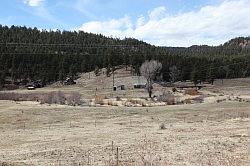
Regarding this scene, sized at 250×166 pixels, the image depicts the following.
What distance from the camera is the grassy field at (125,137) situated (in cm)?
2745

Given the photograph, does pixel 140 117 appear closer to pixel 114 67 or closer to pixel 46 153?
pixel 46 153

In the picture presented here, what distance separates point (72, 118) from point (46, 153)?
2570cm

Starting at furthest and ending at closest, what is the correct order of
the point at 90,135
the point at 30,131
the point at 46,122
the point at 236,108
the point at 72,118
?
the point at 236,108 → the point at 72,118 → the point at 46,122 → the point at 30,131 → the point at 90,135

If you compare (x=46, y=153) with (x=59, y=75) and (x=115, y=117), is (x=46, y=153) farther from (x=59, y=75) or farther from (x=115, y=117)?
(x=59, y=75)

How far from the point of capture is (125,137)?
37.5 m

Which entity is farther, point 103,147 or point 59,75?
point 59,75

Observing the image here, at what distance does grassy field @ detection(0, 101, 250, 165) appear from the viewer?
27.5 meters

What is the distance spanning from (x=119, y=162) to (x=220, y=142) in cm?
975

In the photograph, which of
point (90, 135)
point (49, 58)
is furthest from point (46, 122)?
point (49, 58)

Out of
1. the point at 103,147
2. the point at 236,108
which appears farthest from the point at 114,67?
the point at 103,147

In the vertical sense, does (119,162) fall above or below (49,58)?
below

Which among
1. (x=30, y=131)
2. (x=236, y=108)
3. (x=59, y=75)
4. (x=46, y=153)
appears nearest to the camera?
(x=46, y=153)

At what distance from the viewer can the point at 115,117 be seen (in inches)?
2216

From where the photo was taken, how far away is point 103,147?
105 ft
